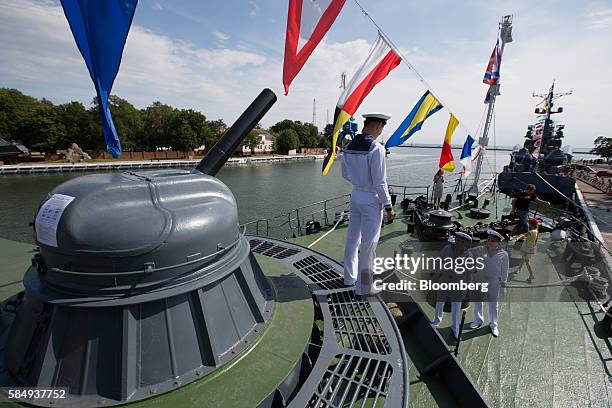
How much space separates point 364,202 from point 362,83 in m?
2.94

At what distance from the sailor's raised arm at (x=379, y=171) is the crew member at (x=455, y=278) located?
4.72 ft

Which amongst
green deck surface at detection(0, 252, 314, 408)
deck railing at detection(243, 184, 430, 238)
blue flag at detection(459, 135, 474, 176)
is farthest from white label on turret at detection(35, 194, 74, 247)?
blue flag at detection(459, 135, 474, 176)

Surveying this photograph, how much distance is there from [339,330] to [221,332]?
3.60 feet

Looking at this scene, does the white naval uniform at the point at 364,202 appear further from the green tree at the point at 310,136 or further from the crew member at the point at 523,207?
the green tree at the point at 310,136

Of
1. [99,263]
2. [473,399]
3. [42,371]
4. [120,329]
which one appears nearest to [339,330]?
[473,399]

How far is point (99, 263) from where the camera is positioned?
2068 millimetres

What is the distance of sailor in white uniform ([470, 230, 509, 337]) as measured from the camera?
388 centimetres

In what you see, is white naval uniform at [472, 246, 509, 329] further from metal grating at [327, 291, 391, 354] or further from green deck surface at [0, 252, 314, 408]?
green deck surface at [0, 252, 314, 408]

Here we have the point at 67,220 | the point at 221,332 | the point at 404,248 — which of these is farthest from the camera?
the point at 404,248

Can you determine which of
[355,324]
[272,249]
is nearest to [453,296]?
[355,324]

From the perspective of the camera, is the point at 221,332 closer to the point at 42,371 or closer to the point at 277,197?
the point at 42,371

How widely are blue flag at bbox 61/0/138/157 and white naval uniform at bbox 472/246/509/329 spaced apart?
4.48 m

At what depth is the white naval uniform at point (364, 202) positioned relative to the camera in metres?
3.12

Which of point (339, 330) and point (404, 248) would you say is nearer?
point (339, 330)
